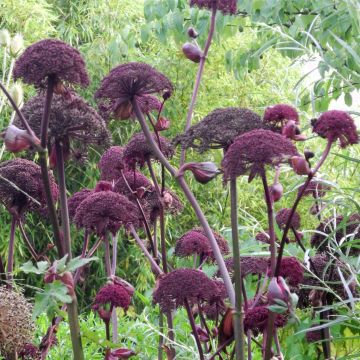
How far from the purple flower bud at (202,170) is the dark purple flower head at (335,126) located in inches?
5.3

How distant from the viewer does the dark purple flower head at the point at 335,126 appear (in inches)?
38.2

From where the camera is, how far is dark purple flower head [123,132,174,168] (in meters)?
1.23

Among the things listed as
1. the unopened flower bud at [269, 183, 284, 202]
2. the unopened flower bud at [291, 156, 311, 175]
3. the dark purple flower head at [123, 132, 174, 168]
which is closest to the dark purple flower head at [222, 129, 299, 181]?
the unopened flower bud at [291, 156, 311, 175]

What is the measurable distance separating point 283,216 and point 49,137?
0.57 meters

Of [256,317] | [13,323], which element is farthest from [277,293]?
[13,323]

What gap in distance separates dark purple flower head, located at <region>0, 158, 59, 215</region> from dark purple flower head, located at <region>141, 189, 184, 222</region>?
6.7 inches

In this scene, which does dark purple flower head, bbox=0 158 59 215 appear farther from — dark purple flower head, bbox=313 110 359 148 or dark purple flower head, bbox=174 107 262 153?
dark purple flower head, bbox=313 110 359 148

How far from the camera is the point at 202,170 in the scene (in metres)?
0.98

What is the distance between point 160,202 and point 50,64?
1.25 ft

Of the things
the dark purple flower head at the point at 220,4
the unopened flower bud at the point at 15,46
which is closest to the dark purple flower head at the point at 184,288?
the dark purple flower head at the point at 220,4

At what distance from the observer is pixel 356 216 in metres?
1.52

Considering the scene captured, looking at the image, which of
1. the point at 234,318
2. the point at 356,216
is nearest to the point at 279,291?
the point at 234,318

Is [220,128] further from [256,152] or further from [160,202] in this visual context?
[160,202]

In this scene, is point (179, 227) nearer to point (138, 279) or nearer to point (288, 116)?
point (138, 279)
